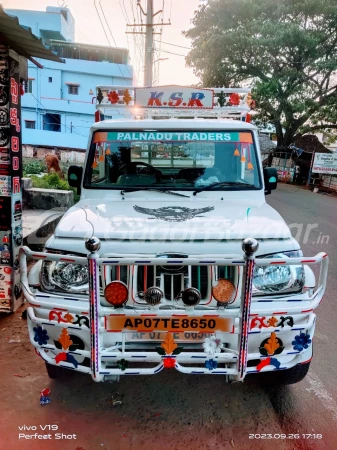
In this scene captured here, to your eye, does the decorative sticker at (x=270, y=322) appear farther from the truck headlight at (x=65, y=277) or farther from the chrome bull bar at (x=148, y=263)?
the truck headlight at (x=65, y=277)

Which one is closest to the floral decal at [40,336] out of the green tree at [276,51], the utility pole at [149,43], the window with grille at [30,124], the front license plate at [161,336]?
the front license plate at [161,336]

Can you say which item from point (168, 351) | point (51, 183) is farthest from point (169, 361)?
point (51, 183)

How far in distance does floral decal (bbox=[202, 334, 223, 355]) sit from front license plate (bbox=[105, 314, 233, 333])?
0.06m

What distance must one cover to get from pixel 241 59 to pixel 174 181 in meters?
19.8

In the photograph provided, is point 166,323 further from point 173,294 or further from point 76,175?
point 76,175

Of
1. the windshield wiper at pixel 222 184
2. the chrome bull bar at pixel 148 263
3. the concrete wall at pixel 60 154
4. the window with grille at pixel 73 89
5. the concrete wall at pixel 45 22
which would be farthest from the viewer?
the window with grille at pixel 73 89

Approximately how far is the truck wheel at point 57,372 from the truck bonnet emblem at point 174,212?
4.56 ft

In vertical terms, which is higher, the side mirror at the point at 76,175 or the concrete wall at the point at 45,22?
the concrete wall at the point at 45,22

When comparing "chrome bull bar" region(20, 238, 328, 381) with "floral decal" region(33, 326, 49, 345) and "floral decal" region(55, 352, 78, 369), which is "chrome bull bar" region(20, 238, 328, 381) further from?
"floral decal" region(33, 326, 49, 345)

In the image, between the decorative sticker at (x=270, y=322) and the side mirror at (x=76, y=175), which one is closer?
the decorative sticker at (x=270, y=322)

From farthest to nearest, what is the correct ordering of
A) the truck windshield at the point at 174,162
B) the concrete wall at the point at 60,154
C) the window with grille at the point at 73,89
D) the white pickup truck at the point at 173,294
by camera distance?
the window with grille at the point at 73,89, the concrete wall at the point at 60,154, the truck windshield at the point at 174,162, the white pickup truck at the point at 173,294

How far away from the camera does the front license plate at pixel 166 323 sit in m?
2.38

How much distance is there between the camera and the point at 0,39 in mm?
3834

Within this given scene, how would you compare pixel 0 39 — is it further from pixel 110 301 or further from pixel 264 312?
pixel 264 312
